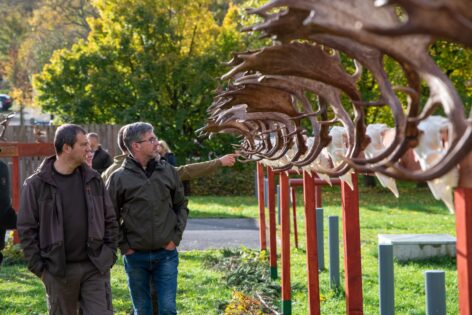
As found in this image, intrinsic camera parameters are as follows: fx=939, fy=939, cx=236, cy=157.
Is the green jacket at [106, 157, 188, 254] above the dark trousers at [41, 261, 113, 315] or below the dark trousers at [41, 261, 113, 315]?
above

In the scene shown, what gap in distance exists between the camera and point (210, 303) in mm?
9812

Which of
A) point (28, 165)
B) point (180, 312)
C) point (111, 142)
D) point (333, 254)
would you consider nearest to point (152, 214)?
point (180, 312)

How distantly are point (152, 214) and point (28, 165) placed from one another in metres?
16.6

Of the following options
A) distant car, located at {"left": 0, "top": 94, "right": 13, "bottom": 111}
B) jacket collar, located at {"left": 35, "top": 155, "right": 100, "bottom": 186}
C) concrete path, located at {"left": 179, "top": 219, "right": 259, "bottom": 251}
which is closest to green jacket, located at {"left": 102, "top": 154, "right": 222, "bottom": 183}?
jacket collar, located at {"left": 35, "top": 155, "right": 100, "bottom": 186}

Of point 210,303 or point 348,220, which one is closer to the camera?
point 348,220

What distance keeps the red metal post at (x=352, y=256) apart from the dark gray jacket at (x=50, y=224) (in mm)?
1552

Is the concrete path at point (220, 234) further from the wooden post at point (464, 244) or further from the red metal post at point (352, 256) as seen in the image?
the wooden post at point (464, 244)

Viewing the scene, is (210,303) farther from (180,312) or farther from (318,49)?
(318,49)

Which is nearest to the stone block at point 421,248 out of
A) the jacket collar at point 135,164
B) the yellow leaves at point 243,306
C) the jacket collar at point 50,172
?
the yellow leaves at point 243,306

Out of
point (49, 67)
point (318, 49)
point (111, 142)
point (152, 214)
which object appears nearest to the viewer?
point (318, 49)

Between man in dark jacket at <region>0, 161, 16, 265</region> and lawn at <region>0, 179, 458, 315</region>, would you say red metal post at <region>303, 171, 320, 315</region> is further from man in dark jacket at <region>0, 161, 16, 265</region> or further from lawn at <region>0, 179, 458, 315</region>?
man in dark jacket at <region>0, 161, 16, 265</region>

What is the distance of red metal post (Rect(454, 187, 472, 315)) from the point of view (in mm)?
2908

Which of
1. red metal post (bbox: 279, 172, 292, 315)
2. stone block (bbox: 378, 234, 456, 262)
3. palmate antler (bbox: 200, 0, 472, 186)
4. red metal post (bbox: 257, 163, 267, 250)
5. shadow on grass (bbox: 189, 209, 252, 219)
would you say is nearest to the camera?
palmate antler (bbox: 200, 0, 472, 186)

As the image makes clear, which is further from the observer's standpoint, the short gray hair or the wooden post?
the short gray hair
